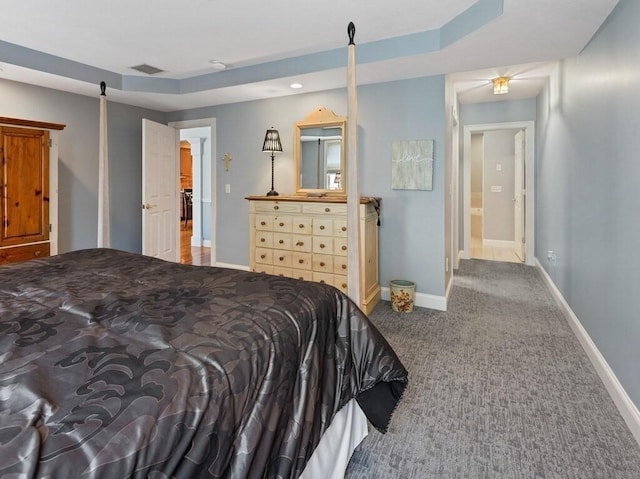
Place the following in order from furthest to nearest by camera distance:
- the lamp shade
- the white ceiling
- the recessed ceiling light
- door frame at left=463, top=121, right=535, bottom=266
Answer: door frame at left=463, top=121, right=535, bottom=266
the lamp shade
the recessed ceiling light
the white ceiling

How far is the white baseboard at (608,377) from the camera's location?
189cm

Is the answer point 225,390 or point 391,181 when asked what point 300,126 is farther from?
point 225,390

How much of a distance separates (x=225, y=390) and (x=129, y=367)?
23 centimetres

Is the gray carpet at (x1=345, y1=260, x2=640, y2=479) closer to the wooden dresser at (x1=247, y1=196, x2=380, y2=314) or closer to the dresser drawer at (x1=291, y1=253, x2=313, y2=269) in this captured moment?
the wooden dresser at (x1=247, y1=196, x2=380, y2=314)

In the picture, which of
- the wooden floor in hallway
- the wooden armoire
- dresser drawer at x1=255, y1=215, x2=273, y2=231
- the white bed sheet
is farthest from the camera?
the wooden floor in hallway

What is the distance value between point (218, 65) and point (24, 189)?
6.76ft

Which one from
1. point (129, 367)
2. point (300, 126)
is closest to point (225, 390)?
point (129, 367)

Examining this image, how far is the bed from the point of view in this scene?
0.68m

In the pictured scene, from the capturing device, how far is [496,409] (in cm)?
209

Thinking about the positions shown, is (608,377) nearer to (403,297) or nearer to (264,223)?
(403,297)

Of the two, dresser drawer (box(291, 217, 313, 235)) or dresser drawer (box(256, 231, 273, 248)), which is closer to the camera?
dresser drawer (box(291, 217, 313, 235))

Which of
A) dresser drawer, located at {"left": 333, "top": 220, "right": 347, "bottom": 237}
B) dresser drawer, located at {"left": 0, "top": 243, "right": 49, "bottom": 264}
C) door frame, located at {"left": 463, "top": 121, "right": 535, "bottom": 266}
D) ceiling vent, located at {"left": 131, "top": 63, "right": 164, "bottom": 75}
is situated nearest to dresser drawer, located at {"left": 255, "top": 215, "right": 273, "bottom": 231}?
dresser drawer, located at {"left": 333, "top": 220, "right": 347, "bottom": 237}

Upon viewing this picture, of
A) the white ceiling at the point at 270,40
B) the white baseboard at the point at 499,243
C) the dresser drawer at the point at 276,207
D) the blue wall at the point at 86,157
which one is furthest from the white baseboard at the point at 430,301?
the white baseboard at the point at 499,243

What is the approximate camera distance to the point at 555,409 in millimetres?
2082
